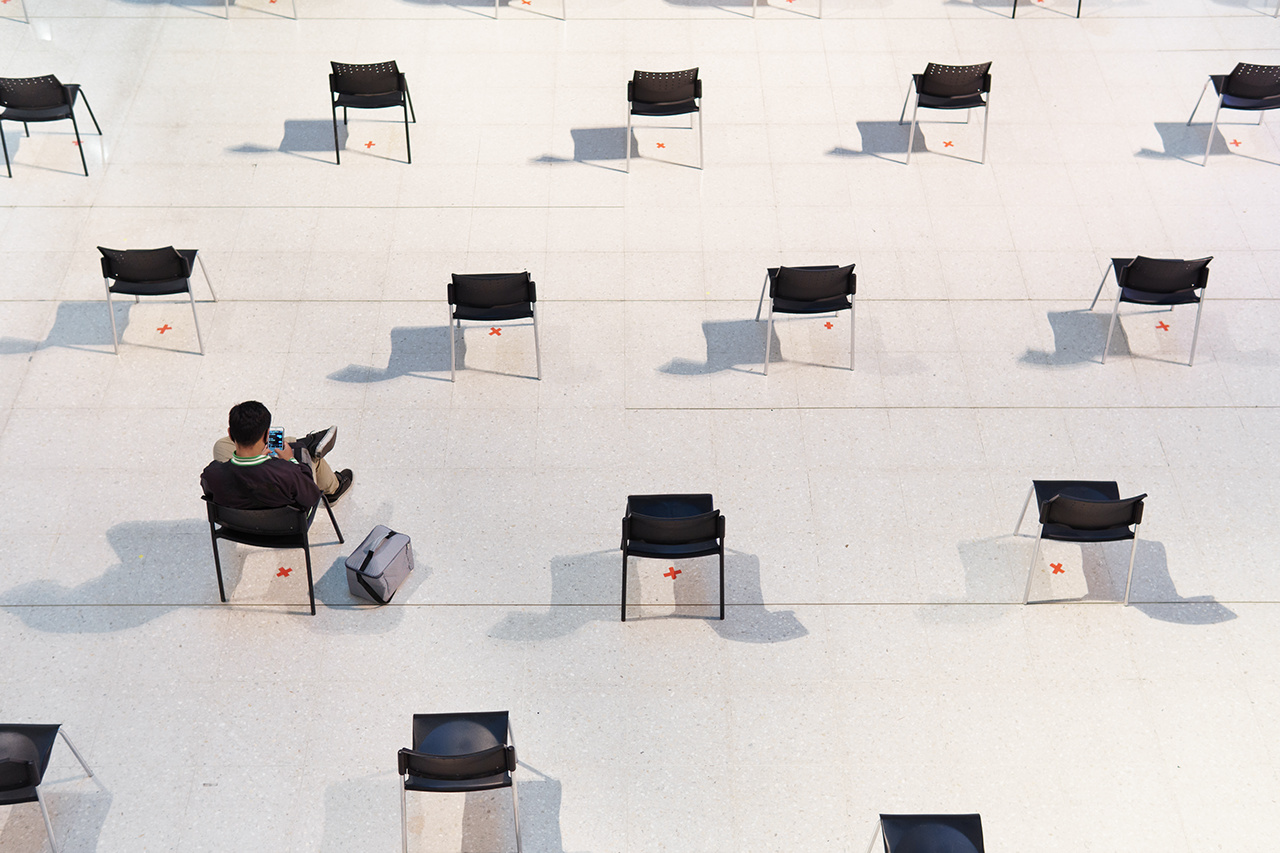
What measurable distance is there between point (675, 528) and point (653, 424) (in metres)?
1.47

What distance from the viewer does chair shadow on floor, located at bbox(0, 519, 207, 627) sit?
6.05 meters

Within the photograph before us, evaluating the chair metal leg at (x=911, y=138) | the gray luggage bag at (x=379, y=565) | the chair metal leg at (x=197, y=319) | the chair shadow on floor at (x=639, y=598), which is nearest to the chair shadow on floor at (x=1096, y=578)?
the chair shadow on floor at (x=639, y=598)

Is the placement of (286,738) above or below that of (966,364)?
below

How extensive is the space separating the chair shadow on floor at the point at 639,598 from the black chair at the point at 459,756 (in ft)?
2.67

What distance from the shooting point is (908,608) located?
617cm

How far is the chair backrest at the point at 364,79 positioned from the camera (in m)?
8.41

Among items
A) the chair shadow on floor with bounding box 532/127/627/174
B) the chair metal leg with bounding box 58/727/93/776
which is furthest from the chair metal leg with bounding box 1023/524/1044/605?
the chair metal leg with bounding box 58/727/93/776

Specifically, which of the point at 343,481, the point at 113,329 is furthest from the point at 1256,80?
the point at 113,329

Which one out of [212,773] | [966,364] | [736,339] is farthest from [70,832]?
[966,364]

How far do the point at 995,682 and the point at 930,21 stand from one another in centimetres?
682

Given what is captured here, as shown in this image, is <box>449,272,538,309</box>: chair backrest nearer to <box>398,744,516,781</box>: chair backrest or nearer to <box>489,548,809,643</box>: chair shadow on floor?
<box>489,548,809,643</box>: chair shadow on floor

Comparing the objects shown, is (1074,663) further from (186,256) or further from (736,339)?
(186,256)

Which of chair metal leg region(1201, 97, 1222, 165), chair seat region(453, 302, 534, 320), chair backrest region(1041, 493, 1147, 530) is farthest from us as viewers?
chair metal leg region(1201, 97, 1222, 165)

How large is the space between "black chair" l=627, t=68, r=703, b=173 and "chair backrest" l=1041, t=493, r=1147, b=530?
415cm
